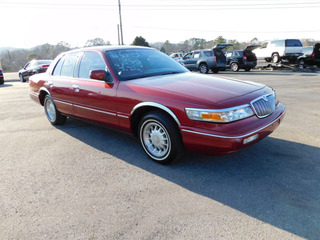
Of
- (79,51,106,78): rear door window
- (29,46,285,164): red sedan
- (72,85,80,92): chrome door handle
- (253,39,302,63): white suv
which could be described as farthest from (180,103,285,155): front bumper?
(253,39,302,63): white suv

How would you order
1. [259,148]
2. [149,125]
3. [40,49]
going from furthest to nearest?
[40,49], [259,148], [149,125]

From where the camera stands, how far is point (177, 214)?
93.7 inches

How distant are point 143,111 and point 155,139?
42 centimetres

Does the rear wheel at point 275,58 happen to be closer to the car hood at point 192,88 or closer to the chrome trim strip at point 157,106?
the car hood at point 192,88

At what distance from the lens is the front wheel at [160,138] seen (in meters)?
3.10

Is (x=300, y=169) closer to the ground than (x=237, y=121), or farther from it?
closer to the ground

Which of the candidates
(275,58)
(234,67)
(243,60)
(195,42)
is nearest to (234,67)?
(234,67)

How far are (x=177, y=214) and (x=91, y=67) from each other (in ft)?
9.23

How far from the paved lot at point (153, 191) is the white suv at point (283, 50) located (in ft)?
56.4

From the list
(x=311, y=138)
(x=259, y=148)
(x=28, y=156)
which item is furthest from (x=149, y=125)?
(x=311, y=138)

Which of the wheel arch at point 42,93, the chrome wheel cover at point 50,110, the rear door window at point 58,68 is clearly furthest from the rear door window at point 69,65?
the chrome wheel cover at point 50,110

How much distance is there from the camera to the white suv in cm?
1914

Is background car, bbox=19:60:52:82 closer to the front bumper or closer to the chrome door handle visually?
the chrome door handle

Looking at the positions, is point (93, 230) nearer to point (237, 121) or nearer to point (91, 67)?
point (237, 121)
